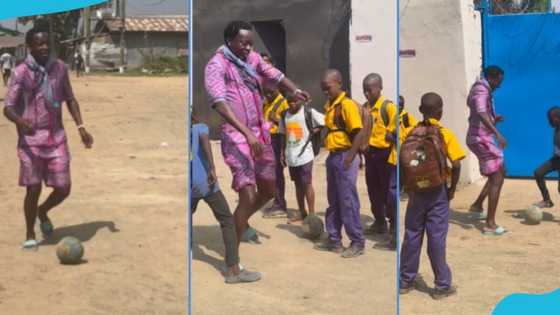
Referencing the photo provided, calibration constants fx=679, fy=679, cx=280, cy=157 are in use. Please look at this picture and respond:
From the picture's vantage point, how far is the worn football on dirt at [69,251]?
289cm

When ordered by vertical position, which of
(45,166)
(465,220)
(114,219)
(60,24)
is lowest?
(465,220)

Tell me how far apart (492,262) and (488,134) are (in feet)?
3.63

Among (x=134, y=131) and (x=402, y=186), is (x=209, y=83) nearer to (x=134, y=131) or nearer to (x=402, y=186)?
(x=134, y=131)

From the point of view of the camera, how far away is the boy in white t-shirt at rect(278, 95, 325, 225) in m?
2.67

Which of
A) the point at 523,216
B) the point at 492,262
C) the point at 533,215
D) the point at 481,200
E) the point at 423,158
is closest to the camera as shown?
the point at 423,158

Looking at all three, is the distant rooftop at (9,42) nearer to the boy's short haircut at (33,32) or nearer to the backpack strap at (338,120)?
the boy's short haircut at (33,32)

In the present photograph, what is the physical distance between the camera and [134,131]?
2.88 m

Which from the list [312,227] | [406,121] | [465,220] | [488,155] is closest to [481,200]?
[465,220]

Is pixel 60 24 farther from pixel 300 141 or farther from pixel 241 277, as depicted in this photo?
pixel 241 277

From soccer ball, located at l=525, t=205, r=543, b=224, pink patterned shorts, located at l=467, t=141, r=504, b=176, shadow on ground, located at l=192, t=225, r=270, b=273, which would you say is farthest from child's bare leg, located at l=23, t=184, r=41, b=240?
soccer ball, located at l=525, t=205, r=543, b=224

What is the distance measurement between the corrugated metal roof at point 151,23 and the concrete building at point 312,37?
0.09 metres

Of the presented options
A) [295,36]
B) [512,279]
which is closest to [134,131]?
[295,36]

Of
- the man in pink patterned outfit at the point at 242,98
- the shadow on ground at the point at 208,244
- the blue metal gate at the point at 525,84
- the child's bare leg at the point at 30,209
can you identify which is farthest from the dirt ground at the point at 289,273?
the blue metal gate at the point at 525,84

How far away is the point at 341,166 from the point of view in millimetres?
2756
